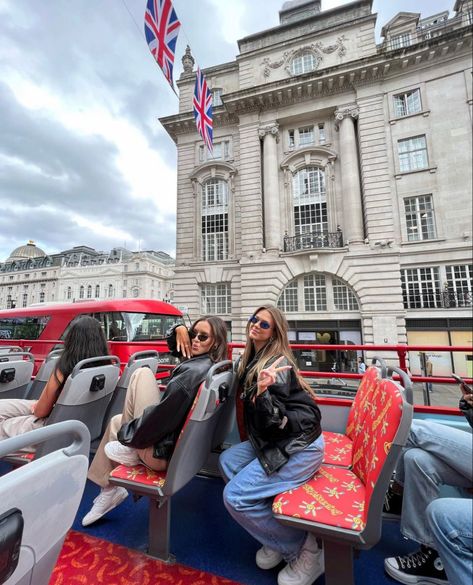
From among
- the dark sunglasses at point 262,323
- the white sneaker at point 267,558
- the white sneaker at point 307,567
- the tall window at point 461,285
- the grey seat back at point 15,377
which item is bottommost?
the white sneaker at point 267,558

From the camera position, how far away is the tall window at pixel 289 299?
14.7 ft

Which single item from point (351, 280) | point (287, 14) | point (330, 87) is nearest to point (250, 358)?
point (351, 280)

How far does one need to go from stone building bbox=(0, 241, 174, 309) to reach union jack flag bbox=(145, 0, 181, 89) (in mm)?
5312

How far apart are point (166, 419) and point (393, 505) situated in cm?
140

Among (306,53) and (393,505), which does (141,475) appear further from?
(306,53)

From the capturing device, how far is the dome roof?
42.2 ft

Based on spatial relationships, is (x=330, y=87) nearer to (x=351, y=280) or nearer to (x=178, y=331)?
(x=351, y=280)

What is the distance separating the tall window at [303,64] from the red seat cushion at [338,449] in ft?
20.5

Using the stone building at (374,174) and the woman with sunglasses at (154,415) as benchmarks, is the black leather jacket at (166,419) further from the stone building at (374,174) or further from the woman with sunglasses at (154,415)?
the stone building at (374,174)

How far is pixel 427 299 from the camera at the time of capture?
6.94ft

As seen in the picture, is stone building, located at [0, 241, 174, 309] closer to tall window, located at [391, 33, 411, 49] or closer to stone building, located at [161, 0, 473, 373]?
stone building, located at [161, 0, 473, 373]

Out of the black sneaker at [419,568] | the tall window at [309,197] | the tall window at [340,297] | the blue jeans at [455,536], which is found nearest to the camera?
the blue jeans at [455,536]

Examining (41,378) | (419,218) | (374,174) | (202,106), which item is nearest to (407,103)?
(374,174)

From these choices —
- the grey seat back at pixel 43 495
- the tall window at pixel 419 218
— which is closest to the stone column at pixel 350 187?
the tall window at pixel 419 218
